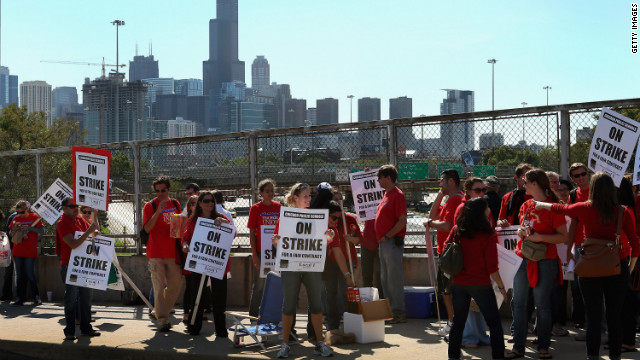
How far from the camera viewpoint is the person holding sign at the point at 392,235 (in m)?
10.6

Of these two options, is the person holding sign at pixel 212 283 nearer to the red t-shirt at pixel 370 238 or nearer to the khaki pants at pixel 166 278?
the khaki pants at pixel 166 278

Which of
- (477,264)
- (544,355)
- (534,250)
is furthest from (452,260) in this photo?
(544,355)

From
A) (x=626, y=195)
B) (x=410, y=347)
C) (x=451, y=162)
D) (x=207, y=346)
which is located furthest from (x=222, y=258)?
(x=626, y=195)

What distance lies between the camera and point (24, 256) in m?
14.2

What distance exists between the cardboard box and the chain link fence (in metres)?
2.01

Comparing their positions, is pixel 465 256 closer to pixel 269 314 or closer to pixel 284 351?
pixel 284 351

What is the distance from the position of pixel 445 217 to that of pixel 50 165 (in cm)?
969

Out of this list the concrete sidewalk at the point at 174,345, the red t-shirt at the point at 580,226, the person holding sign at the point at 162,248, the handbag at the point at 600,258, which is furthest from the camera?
the person holding sign at the point at 162,248

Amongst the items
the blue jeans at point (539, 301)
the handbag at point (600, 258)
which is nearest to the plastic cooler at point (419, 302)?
the blue jeans at point (539, 301)

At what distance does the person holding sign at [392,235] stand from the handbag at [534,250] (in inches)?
96.8

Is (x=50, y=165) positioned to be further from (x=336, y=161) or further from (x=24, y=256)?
(x=336, y=161)

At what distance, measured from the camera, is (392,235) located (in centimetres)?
1070

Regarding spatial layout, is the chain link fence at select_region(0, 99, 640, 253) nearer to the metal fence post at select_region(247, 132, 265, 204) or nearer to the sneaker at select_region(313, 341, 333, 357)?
the metal fence post at select_region(247, 132, 265, 204)

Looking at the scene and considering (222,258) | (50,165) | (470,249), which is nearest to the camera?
(470,249)
